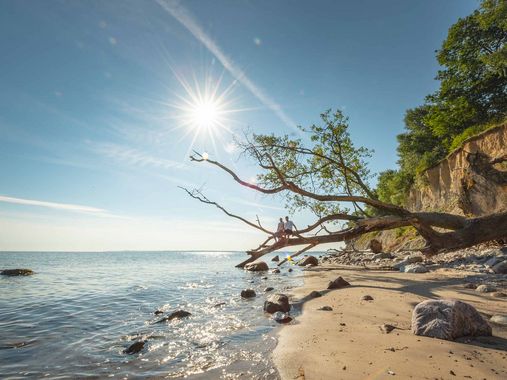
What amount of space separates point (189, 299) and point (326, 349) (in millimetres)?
9223

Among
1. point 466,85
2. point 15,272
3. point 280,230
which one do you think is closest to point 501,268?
point 280,230

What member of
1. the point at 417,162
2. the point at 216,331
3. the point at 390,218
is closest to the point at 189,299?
the point at 216,331

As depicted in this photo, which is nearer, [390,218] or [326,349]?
[326,349]

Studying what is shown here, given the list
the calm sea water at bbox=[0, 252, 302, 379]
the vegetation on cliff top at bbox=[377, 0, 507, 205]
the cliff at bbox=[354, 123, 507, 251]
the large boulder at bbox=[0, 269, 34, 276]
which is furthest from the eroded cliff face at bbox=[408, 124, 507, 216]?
the large boulder at bbox=[0, 269, 34, 276]

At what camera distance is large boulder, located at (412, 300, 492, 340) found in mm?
4719

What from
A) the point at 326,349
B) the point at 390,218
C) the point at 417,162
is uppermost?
the point at 417,162

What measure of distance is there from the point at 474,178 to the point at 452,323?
2007 cm

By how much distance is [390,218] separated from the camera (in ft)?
32.9

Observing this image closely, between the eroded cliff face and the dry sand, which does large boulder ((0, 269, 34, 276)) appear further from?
the eroded cliff face

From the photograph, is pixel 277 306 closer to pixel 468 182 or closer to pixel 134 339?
pixel 134 339

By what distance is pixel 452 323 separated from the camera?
15.5ft

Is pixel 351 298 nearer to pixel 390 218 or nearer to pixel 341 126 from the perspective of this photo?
pixel 390 218

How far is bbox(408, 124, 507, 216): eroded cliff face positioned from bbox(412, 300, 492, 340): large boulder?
39.4ft

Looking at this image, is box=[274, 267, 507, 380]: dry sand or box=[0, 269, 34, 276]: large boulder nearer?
box=[274, 267, 507, 380]: dry sand
